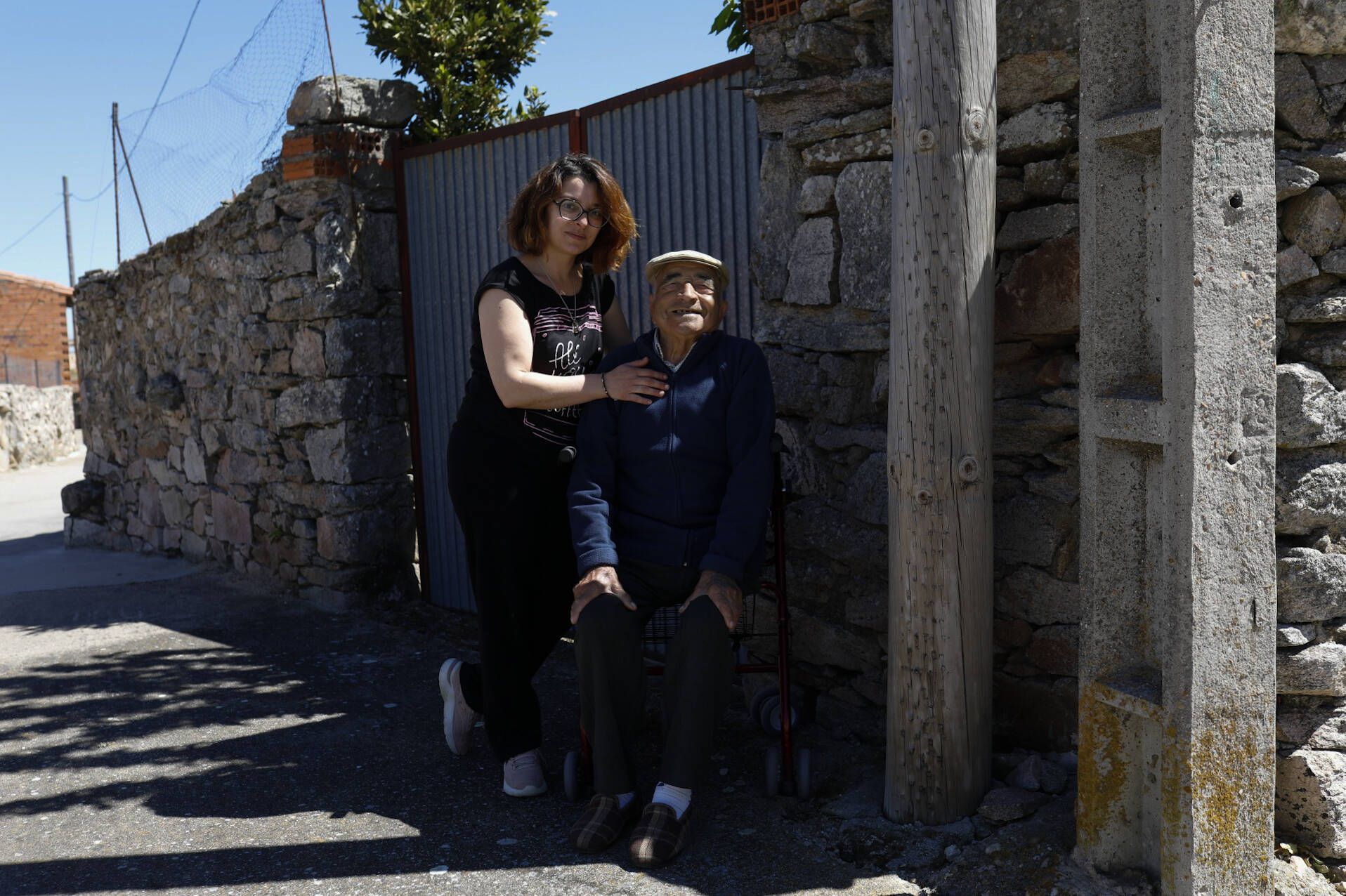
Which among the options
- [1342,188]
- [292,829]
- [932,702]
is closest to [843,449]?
[932,702]

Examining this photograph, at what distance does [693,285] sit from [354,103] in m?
3.27

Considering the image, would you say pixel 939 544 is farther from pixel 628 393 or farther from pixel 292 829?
pixel 292 829

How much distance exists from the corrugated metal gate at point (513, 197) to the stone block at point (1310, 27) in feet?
5.95

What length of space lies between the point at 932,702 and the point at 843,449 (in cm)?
95

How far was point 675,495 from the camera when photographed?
324 centimetres

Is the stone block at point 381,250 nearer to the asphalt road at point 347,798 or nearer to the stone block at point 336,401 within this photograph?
the stone block at point 336,401

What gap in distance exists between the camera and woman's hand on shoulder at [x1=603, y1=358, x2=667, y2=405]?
327 centimetres

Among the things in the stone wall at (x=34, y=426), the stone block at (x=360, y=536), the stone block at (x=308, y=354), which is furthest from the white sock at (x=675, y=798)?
the stone wall at (x=34, y=426)

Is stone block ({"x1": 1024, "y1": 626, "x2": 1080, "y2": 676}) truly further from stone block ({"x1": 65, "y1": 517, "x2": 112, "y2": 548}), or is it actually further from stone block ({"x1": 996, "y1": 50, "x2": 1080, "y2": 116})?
stone block ({"x1": 65, "y1": 517, "x2": 112, "y2": 548})

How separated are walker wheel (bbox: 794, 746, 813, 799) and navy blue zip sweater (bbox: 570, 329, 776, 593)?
20.3 inches

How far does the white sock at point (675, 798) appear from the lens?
3000 millimetres

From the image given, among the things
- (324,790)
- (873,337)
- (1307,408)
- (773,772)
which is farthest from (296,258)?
(1307,408)

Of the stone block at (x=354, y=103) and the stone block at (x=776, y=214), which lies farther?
the stone block at (x=354, y=103)

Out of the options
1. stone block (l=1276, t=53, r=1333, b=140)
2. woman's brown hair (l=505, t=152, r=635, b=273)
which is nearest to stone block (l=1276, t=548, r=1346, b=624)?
stone block (l=1276, t=53, r=1333, b=140)
